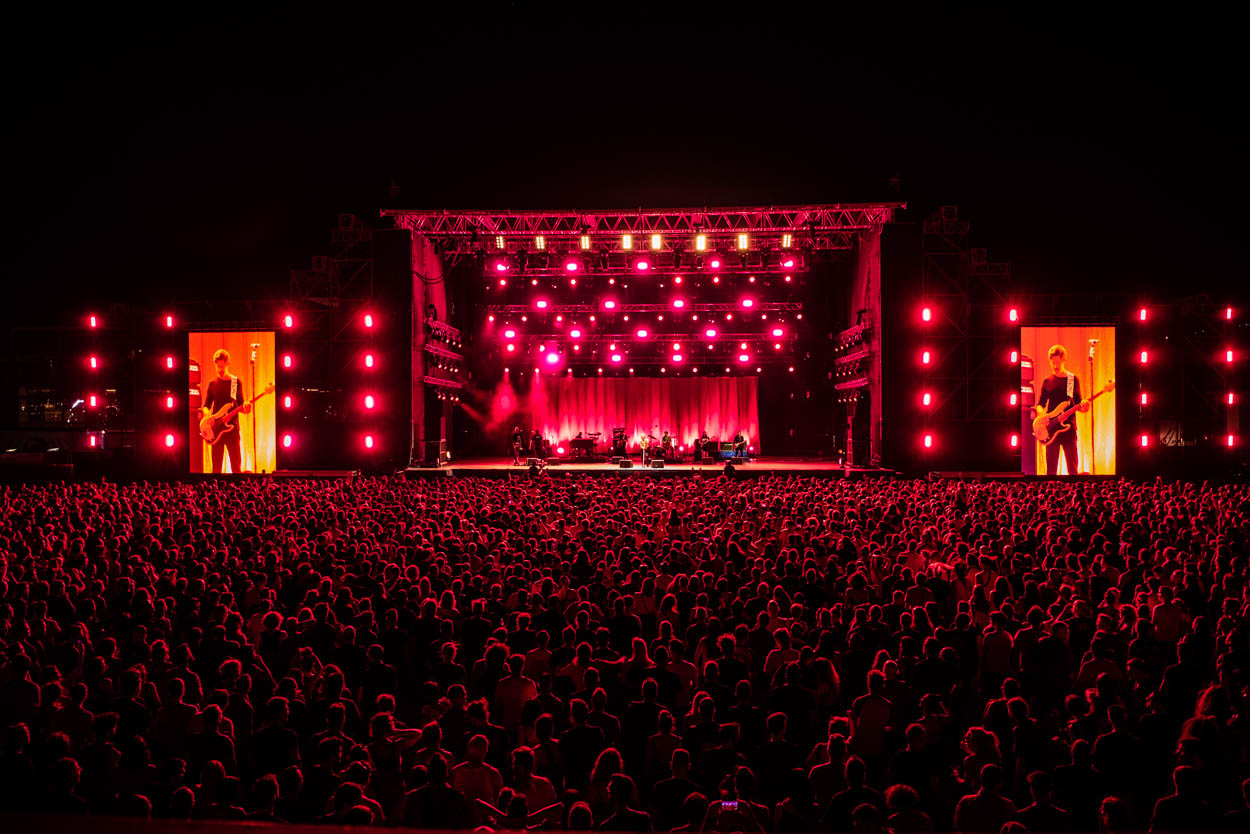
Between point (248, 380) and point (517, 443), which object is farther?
point (517, 443)

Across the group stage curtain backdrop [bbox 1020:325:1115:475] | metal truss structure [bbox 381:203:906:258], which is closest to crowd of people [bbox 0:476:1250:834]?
metal truss structure [bbox 381:203:906:258]

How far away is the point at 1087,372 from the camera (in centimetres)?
2588

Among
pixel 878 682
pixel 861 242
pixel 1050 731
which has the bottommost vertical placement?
pixel 1050 731

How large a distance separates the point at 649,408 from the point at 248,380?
1690 centimetres

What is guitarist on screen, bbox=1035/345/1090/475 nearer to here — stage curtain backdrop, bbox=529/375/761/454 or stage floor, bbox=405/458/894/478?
stage floor, bbox=405/458/894/478

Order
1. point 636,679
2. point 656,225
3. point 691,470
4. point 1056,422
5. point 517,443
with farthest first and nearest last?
point 517,443
point 691,470
point 1056,422
point 656,225
point 636,679

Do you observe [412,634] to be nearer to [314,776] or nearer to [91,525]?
[314,776]

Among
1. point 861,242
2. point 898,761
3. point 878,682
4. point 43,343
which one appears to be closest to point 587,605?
point 878,682

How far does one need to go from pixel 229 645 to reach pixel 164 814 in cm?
226

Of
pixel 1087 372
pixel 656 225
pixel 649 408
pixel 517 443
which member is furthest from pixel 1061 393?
pixel 517 443

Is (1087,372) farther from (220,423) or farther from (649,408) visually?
(220,423)

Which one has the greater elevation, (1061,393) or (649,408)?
(1061,393)

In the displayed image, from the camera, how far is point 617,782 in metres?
4.50

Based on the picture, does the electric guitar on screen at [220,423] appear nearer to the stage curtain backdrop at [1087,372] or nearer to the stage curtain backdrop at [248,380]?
the stage curtain backdrop at [248,380]
